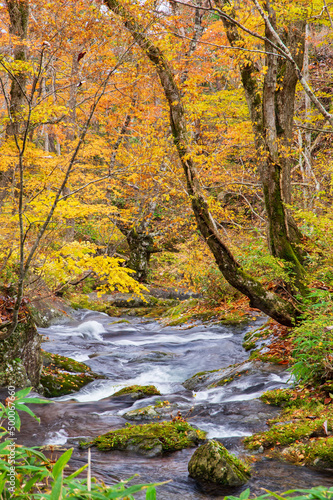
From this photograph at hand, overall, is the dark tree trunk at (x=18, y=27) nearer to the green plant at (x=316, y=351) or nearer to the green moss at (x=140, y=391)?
the green moss at (x=140, y=391)

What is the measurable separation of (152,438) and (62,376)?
3014mm

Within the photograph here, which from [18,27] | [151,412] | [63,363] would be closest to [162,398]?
[151,412]

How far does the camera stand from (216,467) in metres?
3.40

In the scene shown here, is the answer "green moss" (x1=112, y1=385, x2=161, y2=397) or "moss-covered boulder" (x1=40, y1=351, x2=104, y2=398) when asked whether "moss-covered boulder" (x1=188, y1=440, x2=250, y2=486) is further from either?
"moss-covered boulder" (x1=40, y1=351, x2=104, y2=398)

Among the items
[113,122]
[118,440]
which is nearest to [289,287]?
[118,440]

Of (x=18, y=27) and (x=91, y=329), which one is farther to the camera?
(x=91, y=329)

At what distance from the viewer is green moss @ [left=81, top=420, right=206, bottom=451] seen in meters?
4.18

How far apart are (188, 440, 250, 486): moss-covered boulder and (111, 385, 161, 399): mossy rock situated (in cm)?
262

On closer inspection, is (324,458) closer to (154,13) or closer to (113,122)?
(154,13)

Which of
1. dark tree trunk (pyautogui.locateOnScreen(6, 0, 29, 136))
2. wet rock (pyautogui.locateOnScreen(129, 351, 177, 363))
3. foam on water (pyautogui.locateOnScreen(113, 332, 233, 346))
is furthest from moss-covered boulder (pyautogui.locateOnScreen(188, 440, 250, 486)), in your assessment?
dark tree trunk (pyautogui.locateOnScreen(6, 0, 29, 136))

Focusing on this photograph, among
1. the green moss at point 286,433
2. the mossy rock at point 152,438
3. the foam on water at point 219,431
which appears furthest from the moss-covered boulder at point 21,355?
the green moss at point 286,433

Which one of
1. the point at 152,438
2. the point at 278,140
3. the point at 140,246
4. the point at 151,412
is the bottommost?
the point at 151,412

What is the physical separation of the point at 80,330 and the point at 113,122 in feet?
26.0

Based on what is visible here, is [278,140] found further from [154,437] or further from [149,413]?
[154,437]
